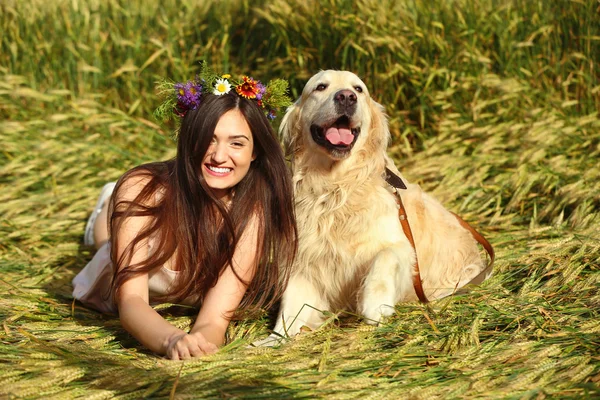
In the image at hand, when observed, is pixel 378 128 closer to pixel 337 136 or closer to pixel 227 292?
pixel 337 136

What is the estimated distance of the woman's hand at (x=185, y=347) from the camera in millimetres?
2406

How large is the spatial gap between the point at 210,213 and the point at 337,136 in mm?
699

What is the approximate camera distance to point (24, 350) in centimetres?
243

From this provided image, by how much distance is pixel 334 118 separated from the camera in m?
3.21

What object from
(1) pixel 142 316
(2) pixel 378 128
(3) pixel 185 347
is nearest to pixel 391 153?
(2) pixel 378 128

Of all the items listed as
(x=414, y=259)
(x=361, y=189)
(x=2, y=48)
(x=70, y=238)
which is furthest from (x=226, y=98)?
(x=2, y=48)

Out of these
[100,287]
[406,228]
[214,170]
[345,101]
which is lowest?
[100,287]

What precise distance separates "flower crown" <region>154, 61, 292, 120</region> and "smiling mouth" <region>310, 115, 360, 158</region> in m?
0.24

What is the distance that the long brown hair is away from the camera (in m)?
2.90

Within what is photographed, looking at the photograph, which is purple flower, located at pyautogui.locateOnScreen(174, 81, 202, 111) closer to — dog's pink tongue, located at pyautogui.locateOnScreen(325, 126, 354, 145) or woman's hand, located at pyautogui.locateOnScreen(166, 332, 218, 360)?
dog's pink tongue, located at pyautogui.locateOnScreen(325, 126, 354, 145)

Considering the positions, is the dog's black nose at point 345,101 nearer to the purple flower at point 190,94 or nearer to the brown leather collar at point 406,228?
the brown leather collar at point 406,228

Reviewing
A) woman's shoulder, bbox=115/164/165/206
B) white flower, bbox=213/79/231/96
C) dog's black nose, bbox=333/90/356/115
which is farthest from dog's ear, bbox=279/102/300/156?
woman's shoulder, bbox=115/164/165/206

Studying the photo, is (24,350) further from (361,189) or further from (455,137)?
(455,137)

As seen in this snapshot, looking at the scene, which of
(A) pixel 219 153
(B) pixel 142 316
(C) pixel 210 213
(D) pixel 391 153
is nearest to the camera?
(B) pixel 142 316
